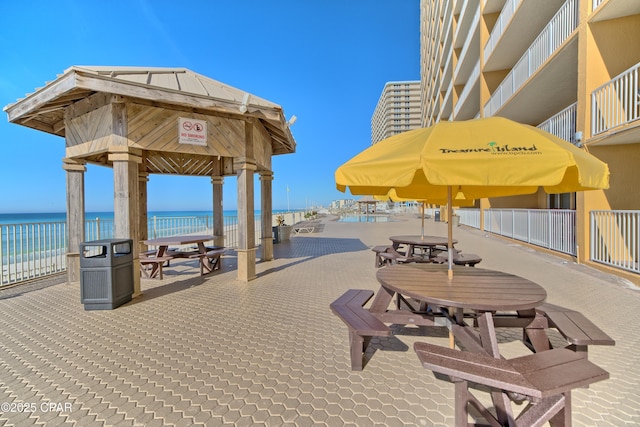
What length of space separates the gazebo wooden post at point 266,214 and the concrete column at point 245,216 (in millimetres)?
2081

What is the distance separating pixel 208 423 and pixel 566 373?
94.8 inches

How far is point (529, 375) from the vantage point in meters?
1.61

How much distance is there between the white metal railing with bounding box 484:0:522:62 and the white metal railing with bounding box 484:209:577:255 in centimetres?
747

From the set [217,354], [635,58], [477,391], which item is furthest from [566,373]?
[635,58]

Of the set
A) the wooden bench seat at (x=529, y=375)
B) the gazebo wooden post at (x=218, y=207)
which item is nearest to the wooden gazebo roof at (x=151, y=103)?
the gazebo wooden post at (x=218, y=207)

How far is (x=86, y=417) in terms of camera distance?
208 centimetres

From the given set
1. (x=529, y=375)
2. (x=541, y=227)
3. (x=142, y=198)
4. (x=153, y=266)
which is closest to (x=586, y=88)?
(x=541, y=227)

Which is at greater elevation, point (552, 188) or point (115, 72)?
point (115, 72)

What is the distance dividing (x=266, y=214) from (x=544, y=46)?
10.6 m

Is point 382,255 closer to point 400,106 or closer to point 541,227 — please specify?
point 541,227

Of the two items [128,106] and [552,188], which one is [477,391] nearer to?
[552,188]

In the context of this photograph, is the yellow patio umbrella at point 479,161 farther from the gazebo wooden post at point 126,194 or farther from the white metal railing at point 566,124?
the white metal railing at point 566,124

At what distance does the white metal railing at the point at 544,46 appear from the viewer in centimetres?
787

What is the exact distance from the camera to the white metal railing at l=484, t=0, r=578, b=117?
7871 millimetres
